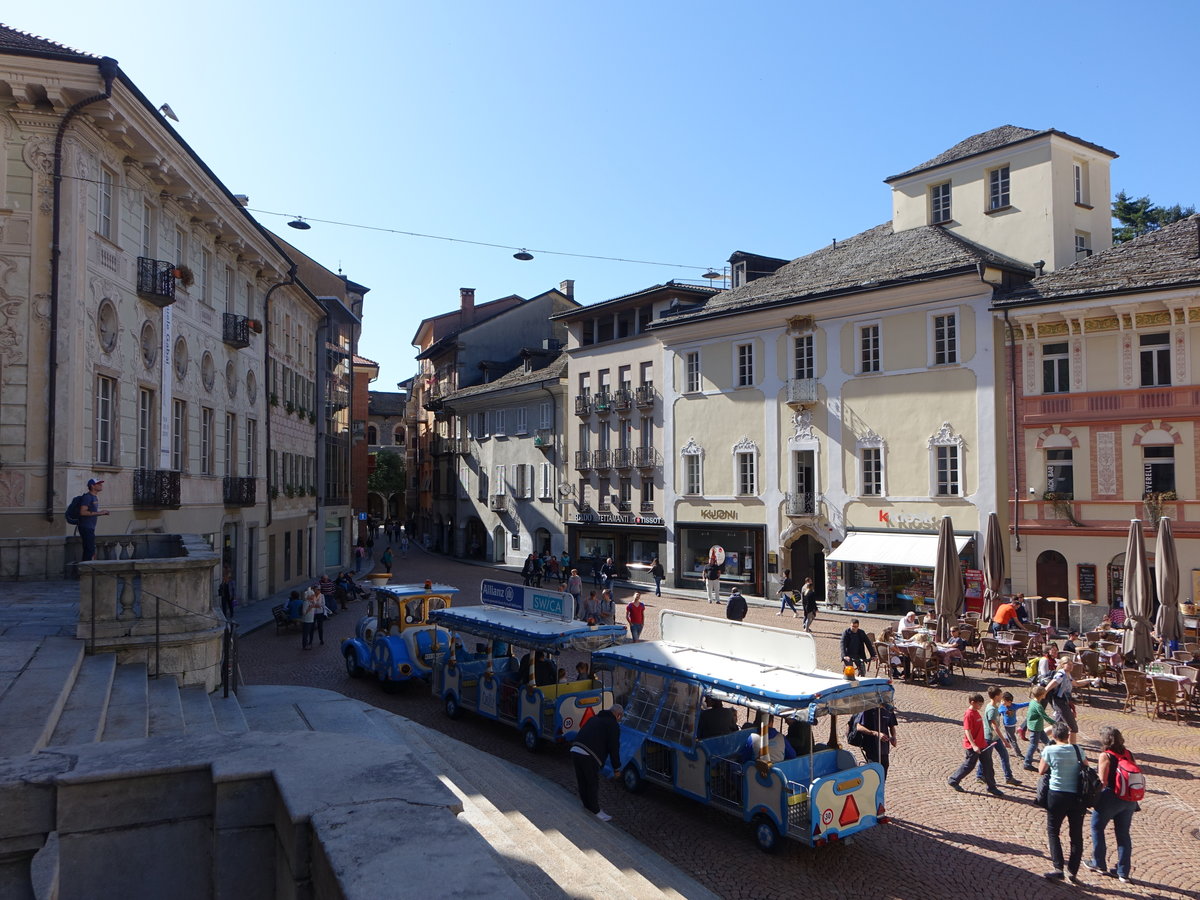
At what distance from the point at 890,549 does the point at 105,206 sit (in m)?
25.0

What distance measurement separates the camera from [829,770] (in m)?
11.1

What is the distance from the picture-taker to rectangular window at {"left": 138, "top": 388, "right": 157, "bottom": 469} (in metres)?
21.6

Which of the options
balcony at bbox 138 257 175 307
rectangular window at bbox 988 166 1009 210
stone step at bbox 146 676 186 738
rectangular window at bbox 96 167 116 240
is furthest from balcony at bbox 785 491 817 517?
stone step at bbox 146 676 186 738

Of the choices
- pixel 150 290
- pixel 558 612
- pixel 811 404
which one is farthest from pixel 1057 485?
pixel 150 290

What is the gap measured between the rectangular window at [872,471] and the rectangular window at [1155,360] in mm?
8638

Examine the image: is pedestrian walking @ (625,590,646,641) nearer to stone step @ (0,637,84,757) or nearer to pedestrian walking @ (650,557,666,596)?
pedestrian walking @ (650,557,666,596)

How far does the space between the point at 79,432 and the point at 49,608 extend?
630cm

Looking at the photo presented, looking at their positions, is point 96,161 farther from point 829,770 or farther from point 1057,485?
point 1057,485

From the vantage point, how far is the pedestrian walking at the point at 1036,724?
1347cm

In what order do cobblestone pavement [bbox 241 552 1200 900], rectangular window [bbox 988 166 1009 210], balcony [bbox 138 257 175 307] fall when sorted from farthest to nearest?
rectangular window [bbox 988 166 1009 210] < balcony [bbox 138 257 175 307] < cobblestone pavement [bbox 241 552 1200 900]

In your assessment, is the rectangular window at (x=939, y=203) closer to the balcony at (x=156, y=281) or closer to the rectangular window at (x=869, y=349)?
the rectangular window at (x=869, y=349)

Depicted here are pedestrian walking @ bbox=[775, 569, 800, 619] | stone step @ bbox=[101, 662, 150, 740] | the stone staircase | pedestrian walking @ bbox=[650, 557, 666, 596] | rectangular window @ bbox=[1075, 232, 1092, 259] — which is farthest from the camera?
pedestrian walking @ bbox=[650, 557, 666, 596]

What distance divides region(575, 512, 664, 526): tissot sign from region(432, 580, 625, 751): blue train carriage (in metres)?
23.6

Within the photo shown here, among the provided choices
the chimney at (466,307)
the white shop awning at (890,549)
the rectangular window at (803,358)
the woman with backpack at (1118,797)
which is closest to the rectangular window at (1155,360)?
the white shop awning at (890,549)
